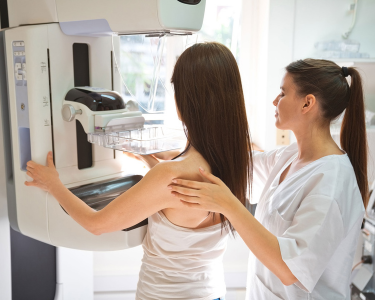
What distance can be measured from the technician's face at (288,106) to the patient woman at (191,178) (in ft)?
0.49

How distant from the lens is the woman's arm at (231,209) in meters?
0.93

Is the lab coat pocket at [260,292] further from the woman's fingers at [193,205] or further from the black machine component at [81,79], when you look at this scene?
the black machine component at [81,79]

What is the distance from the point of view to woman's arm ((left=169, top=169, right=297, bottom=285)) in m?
0.93

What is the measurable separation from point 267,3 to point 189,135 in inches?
51.5

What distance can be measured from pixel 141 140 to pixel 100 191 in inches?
10.9

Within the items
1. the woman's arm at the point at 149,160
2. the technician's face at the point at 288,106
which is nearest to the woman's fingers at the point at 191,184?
the technician's face at the point at 288,106

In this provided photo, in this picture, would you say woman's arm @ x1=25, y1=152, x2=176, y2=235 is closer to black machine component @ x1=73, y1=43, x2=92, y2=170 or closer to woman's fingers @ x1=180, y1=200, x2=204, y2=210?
woman's fingers @ x1=180, y1=200, x2=204, y2=210

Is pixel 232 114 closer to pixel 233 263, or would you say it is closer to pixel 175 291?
pixel 175 291

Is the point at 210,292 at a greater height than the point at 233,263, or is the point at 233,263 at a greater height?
the point at 210,292

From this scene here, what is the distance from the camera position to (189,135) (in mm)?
1045

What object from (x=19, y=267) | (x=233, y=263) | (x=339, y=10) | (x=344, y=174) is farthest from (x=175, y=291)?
(x=339, y=10)

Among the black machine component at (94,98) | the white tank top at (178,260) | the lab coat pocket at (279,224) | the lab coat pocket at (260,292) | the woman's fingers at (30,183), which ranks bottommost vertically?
the lab coat pocket at (260,292)

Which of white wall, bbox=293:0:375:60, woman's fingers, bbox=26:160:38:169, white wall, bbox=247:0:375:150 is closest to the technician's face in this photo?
woman's fingers, bbox=26:160:38:169

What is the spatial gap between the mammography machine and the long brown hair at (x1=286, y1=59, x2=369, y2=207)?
323mm
